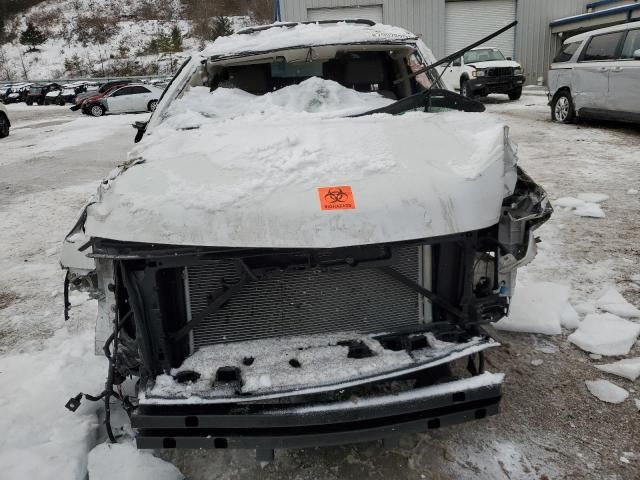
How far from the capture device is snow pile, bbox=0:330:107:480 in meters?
2.43

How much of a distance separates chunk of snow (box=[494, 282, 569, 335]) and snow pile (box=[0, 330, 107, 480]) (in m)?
2.54

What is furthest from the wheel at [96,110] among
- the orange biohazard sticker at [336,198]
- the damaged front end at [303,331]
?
the orange biohazard sticker at [336,198]

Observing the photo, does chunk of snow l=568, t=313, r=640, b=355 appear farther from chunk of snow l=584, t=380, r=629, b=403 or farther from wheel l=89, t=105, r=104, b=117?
wheel l=89, t=105, r=104, b=117

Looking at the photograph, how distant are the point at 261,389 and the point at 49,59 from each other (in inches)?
2381

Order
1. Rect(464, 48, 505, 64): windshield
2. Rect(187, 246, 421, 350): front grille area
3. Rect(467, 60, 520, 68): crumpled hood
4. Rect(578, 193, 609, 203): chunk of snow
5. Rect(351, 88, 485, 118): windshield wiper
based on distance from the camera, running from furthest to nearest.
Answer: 1. Rect(464, 48, 505, 64): windshield
2. Rect(467, 60, 520, 68): crumpled hood
3. Rect(578, 193, 609, 203): chunk of snow
4. Rect(351, 88, 485, 118): windshield wiper
5. Rect(187, 246, 421, 350): front grille area

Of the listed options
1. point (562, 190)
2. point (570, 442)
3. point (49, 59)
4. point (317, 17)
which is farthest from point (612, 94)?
point (49, 59)

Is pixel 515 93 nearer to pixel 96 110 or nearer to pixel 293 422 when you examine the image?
pixel 293 422

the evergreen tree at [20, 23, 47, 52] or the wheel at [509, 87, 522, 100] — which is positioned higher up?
the evergreen tree at [20, 23, 47, 52]

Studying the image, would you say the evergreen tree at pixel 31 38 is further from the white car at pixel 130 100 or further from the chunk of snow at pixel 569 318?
the chunk of snow at pixel 569 318

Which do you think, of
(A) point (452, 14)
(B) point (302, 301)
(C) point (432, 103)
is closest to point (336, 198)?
(B) point (302, 301)

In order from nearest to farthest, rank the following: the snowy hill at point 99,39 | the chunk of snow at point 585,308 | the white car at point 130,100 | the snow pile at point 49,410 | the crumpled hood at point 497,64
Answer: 1. the snow pile at point 49,410
2. the chunk of snow at point 585,308
3. the crumpled hood at point 497,64
4. the white car at point 130,100
5. the snowy hill at point 99,39

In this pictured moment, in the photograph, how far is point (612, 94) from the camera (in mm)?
9312

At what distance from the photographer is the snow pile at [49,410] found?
2.43m

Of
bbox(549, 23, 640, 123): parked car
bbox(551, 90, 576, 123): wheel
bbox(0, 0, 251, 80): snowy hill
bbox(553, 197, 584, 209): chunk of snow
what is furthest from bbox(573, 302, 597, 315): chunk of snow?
bbox(0, 0, 251, 80): snowy hill
